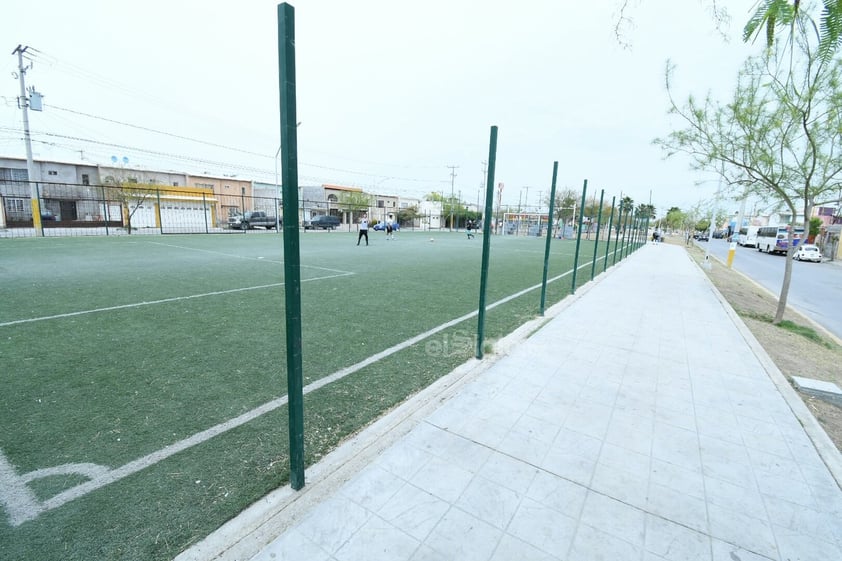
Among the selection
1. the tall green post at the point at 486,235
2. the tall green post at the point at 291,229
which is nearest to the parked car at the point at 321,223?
the tall green post at the point at 486,235

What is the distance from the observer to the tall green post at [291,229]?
1811 mm

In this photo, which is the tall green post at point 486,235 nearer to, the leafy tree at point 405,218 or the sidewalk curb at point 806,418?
the sidewalk curb at point 806,418

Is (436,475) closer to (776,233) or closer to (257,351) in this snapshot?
(257,351)

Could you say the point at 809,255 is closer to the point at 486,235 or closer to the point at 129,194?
the point at 486,235

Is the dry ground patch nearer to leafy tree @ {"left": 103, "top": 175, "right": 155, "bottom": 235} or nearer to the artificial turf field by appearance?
the artificial turf field

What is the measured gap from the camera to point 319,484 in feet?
7.37

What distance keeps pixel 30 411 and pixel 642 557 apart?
4.29 metres

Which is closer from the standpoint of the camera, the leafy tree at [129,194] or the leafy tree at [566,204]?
the leafy tree at [129,194]

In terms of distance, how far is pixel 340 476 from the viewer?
2338 millimetres

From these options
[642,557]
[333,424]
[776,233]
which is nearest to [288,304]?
[333,424]

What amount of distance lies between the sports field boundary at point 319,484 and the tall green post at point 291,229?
0.41 feet

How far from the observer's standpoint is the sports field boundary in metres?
1.80

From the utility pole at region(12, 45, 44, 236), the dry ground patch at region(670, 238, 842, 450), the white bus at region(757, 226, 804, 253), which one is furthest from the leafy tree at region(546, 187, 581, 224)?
the utility pole at region(12, 45, 44, 236)

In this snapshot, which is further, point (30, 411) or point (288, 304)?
point (30, 411)
